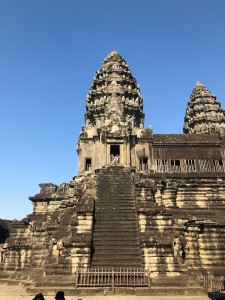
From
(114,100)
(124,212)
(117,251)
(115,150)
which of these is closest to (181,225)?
(124,212)

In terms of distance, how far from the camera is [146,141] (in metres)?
25.8

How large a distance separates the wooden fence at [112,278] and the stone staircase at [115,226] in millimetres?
1207

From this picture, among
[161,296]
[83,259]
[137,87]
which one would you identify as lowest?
[161,296]

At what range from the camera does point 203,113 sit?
145ft

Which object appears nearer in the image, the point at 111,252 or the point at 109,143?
the point at 111,252

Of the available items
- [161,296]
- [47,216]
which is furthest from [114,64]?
[161,296]

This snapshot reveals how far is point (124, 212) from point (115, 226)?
1377 millimetres

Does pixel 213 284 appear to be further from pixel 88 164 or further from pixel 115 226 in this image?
pixel 88 164

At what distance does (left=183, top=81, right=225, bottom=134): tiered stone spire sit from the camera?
140 ft

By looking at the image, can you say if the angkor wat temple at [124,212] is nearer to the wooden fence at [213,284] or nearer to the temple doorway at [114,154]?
the temple doorway at [114,154]

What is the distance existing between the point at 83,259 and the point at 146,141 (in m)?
14.7

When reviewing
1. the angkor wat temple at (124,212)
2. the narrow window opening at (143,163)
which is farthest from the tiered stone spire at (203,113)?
the narrow window opening at (143,163)

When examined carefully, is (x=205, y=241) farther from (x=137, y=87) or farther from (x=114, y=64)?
(x=114, y=64)

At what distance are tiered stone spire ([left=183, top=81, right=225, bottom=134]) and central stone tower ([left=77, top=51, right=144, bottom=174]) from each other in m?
15.1
